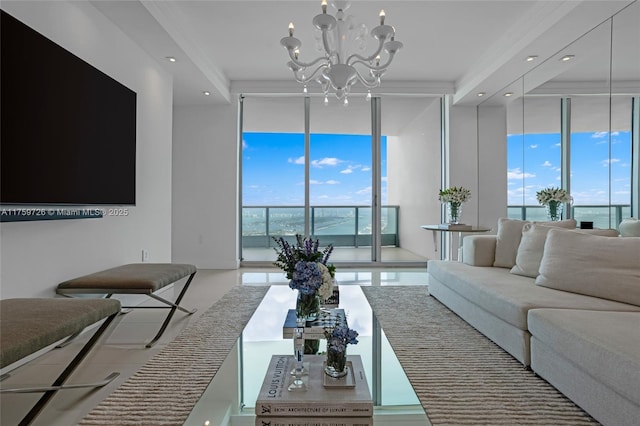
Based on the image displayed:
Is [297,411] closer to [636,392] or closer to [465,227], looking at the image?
[636,392]

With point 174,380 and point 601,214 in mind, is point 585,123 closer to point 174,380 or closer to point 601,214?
point 601,214

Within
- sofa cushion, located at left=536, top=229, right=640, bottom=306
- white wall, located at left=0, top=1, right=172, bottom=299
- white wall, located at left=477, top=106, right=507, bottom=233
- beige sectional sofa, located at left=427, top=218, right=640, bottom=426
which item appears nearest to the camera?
beige sectional sofa, located at left=427, top=218, right=640, bottom=426

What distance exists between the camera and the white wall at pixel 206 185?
6.03 m

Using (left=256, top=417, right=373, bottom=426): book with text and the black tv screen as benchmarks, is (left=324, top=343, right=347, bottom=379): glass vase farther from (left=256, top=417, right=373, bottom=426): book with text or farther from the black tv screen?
the black tv screen

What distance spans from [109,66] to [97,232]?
1.45 m

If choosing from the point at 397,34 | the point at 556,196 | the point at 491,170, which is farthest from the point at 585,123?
the point at 397,34

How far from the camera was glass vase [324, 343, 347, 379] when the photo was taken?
1.52m

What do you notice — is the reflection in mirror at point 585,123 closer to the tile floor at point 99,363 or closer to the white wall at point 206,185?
the tile floor at point 99,363

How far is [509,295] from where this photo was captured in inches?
95.0

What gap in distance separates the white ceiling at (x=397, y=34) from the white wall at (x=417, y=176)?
102 cm

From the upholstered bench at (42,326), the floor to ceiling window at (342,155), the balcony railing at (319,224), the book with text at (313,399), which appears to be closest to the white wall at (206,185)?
the balcony railing at (319,224)

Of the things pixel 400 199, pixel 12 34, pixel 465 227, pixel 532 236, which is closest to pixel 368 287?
pixel 465 227

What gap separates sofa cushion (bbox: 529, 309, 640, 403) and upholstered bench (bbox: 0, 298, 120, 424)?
7.29ft

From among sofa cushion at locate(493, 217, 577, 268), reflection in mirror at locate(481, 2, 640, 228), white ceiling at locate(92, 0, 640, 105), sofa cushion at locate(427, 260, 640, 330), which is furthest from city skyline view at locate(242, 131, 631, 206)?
sofa cushion at locate(427, 260, 640, 330)
